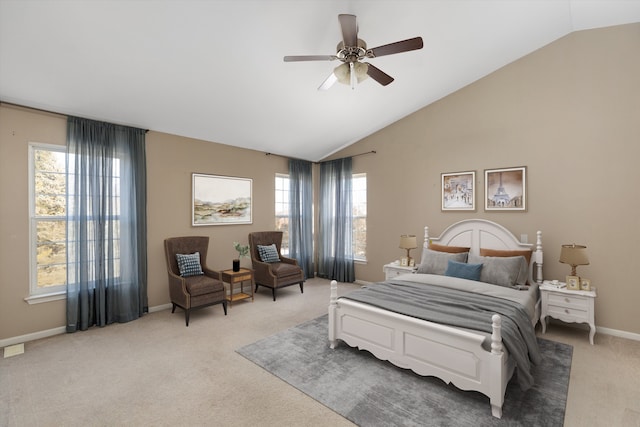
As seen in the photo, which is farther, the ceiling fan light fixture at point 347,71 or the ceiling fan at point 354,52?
the ceiling fan light fixture at point 347,71

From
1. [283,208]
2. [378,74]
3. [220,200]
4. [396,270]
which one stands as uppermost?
[378,74]

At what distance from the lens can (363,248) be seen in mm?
5930

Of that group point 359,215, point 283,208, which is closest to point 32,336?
point 283,208

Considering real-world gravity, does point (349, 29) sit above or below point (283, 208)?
above

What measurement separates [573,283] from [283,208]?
189 inches

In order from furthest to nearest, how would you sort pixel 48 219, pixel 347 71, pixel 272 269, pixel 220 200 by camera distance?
pixel 220 200
pixel 272 269
pixel 48 219
pixel 347 71

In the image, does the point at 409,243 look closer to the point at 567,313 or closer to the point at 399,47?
the point at 567,313

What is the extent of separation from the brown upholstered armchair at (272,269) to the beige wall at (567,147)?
2455 millimetres

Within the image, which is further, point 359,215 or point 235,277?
point 359,215

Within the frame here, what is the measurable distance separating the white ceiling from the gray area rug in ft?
10.5

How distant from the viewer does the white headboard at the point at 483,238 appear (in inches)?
151

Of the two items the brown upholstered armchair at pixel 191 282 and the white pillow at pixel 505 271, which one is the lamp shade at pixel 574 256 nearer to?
the white pillow at pixel 505 271

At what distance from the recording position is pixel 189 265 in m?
4.28

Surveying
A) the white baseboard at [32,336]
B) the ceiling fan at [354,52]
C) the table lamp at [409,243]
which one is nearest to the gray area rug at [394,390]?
the table lamp at [409,243]
